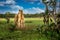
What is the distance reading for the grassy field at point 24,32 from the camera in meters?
2.28

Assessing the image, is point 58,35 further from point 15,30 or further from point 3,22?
point 3,22

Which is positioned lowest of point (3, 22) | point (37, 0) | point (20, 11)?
point (3, 22)

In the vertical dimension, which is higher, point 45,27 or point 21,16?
point 21,16

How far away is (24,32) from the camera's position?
2.32m

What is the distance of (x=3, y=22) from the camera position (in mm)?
2328

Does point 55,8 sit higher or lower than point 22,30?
higher

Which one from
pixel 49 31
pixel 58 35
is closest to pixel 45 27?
pixel 49 31

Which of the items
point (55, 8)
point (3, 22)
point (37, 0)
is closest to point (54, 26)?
point (55, 8)

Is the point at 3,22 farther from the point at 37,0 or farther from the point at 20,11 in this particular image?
the point at 37,0

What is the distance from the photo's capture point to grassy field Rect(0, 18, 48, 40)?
2275mm

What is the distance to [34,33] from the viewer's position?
2318mm

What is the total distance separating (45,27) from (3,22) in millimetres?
686

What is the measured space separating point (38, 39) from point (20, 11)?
54cm

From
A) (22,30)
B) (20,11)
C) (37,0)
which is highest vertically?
(37,0)
